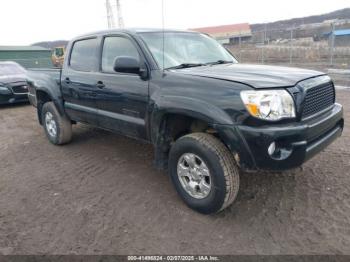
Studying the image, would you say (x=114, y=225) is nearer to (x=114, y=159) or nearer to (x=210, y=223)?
(x=210, y=223)

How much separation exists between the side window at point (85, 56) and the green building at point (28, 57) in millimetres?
22592

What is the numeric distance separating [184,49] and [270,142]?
71.0 inches

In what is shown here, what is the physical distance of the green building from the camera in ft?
80.5

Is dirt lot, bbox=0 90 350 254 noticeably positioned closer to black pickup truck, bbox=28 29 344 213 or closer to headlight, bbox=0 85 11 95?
black pickup truck, bbox=28 29 344 213

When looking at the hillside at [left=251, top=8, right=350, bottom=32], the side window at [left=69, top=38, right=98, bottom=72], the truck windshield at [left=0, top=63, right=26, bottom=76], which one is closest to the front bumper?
the side window at [left=69, top=38, right=98, bottom=72]

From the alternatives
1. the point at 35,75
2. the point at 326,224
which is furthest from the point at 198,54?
the point at 35,75

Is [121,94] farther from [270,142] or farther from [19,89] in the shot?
[19,89]

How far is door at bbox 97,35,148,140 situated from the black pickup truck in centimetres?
1

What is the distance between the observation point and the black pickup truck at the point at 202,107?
8.23ft

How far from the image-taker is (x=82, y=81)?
426cm

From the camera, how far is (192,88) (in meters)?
2.81

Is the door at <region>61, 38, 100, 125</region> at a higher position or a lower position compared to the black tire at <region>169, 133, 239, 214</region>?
higher

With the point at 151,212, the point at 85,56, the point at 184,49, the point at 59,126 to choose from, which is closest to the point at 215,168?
the point at 151,212

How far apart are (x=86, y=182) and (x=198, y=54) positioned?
2.19 metres
